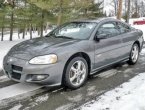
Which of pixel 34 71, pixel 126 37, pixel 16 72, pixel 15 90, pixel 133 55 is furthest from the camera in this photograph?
pixel 133 55

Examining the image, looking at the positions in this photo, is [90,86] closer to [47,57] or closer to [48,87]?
[48,87]

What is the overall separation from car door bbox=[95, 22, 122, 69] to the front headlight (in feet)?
4.14

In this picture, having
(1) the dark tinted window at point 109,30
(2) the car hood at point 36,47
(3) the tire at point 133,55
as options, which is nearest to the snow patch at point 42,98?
(2) the car hood at point 36,47

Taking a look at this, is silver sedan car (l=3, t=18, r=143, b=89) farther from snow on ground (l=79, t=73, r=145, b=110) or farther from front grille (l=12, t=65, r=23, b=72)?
snow on ground (l=79, t=73, r=145, b=110)

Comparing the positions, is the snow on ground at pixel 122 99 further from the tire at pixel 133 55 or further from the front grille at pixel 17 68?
the tire at pixel 133 55

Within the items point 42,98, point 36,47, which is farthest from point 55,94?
point 36,47

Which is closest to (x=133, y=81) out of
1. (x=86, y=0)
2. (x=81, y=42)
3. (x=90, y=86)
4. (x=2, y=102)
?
(x=90, y=86)

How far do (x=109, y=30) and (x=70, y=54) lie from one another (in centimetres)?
175

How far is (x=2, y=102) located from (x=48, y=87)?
1134mm

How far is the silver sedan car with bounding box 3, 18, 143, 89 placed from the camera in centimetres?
498

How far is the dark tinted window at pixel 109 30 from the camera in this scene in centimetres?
627

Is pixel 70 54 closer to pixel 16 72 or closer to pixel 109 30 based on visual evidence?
pixel 16 72

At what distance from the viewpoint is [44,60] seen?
16.3ft

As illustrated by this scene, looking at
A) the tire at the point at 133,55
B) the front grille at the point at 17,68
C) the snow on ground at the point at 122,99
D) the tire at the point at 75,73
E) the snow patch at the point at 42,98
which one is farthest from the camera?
the tire at the point at 133,55
